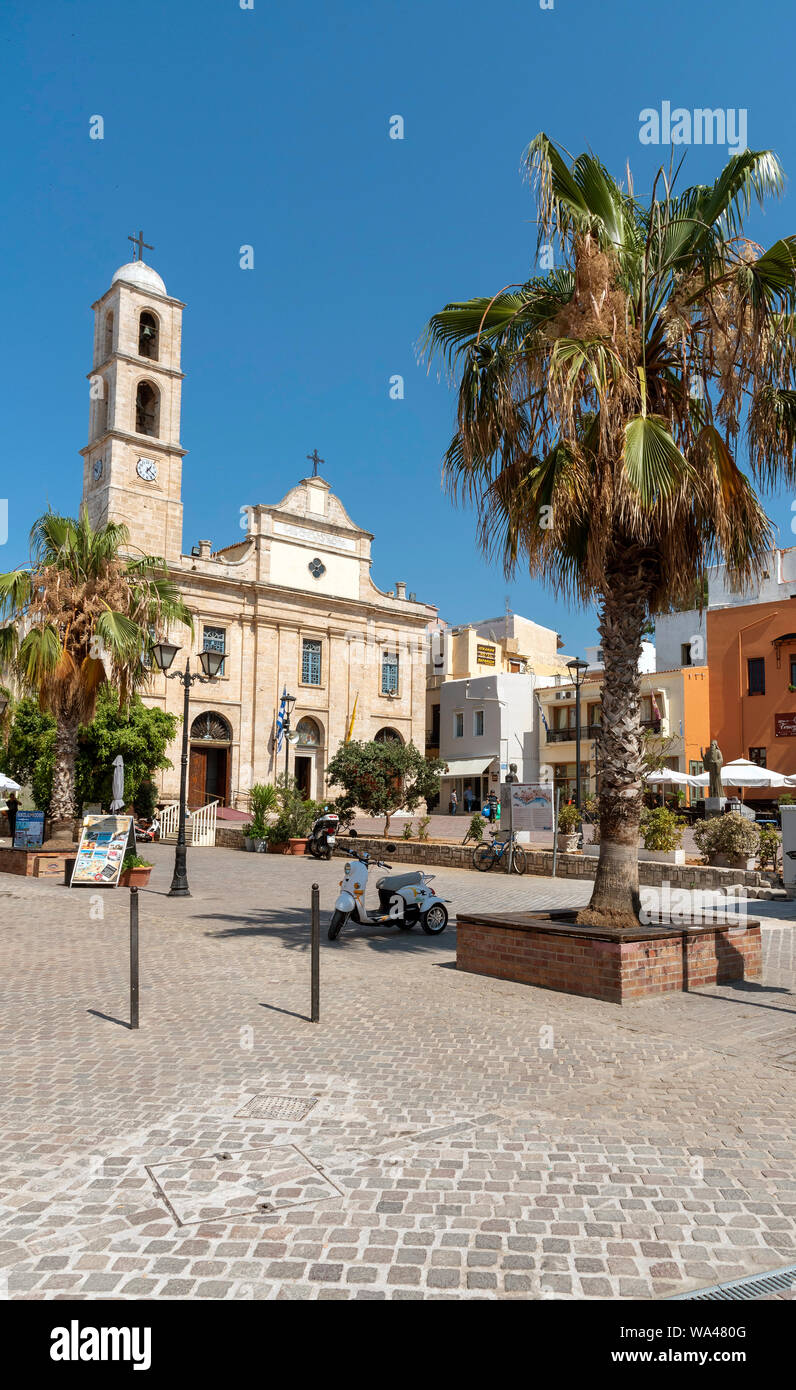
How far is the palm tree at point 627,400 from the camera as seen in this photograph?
7.97 meters

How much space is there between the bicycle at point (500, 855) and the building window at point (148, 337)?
3416 cm

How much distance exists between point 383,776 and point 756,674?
18.5 m

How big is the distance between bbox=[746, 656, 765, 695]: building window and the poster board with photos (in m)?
28.9

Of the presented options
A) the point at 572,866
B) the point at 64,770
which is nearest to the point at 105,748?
the point at 64,770

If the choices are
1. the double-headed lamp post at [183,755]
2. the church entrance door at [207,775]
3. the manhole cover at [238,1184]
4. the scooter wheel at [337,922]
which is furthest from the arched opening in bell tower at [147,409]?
the manhole cover at [238,1184]

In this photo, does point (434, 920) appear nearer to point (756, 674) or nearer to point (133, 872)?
point (133, 872)

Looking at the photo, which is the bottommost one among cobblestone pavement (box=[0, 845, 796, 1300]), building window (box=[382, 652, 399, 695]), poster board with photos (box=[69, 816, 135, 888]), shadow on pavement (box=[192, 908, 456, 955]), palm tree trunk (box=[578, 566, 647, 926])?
shadow on pavement (box=[192, 908, 456, 955])

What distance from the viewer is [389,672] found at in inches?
2066

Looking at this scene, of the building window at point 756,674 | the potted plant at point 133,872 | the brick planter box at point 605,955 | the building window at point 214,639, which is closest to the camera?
the brick planter box at point 605,955

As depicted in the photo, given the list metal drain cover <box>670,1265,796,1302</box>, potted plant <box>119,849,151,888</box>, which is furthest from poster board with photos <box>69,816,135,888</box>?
metal drain cover <box>670,1265,796,1302</box>

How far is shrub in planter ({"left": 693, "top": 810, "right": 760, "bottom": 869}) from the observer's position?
57.6 ft

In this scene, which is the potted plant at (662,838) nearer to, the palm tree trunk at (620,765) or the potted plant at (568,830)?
the potted plant at (568,830)

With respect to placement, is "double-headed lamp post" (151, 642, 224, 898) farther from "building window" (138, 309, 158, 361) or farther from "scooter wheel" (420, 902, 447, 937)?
"building window" (138, 309, 158, 361)
